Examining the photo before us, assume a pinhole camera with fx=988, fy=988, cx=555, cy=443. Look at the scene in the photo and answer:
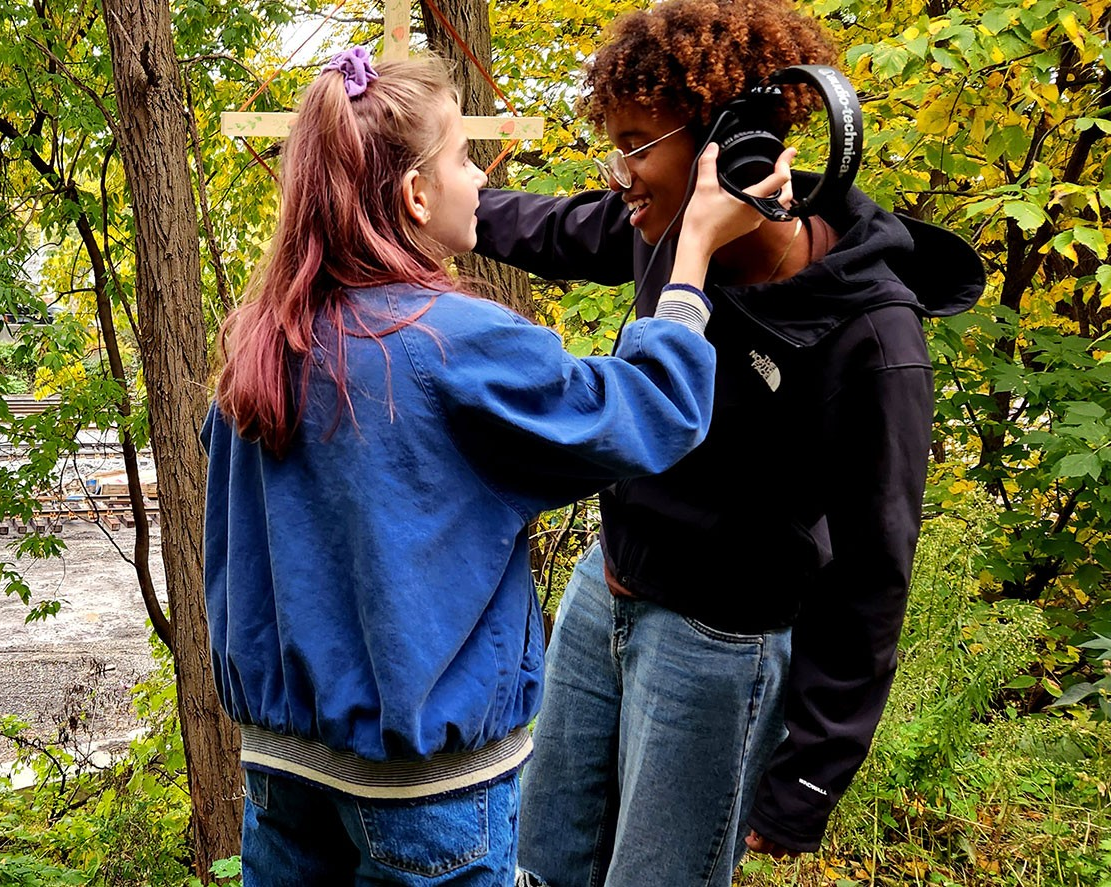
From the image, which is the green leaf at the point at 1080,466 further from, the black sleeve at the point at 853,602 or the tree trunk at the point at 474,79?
the tree trunk at the point at 474,79

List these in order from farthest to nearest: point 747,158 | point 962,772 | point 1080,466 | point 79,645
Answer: point 79,645 < point 962,772 < point 1080,466 < point 747,158

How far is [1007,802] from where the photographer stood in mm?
3168

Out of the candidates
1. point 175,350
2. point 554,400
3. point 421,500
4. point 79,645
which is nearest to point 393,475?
point 421,500

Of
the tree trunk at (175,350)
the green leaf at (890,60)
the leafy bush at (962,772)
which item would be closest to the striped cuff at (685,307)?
the green leaf at (890,60)

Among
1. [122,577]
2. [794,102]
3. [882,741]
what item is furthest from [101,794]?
[122,577]

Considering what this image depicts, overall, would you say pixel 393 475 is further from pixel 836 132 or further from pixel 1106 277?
pixel 1106 277

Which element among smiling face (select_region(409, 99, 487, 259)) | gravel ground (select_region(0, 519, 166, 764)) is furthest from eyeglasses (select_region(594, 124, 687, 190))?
gravel ground (select_region(0, 519, 166, 764))

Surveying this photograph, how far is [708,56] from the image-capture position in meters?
1.57

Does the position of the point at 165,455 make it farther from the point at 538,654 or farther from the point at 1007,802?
the point at 1007,802

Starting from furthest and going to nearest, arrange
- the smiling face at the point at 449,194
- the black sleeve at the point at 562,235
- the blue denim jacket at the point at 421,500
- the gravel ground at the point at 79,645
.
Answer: the gravel ground at the point at 79,645
the black sleeve at the point at 562,235
the smiling face at the point at 449,194
the blue denim jacket at the point at 421,500

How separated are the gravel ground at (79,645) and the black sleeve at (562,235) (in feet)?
19.6

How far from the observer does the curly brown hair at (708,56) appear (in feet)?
5.14

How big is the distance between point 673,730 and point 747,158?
0.92 metres

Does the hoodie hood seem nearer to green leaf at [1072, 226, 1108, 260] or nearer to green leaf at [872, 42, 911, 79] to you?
green leaf at [872, 42, 911, 79]
